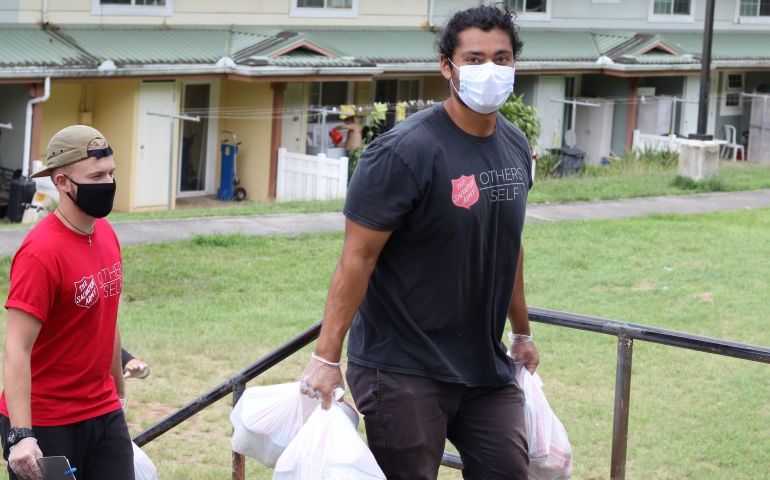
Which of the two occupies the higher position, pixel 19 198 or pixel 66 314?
pixel 66 314

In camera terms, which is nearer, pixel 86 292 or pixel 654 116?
pixel 86 292

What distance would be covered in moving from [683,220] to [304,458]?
1259 cm

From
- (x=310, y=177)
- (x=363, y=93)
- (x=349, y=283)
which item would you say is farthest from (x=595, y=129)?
(x=349, y=283)

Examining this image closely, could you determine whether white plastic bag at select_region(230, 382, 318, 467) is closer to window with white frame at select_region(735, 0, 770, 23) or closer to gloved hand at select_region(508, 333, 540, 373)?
gloved hand at select_region(508, 333, 540, 373)

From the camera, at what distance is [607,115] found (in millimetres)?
28078

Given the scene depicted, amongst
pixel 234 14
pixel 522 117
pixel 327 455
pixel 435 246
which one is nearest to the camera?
pixel 327 455

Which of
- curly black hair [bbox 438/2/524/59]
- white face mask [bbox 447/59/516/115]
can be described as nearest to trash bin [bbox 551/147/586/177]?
curly black hair [bbox 438/2/524/59]

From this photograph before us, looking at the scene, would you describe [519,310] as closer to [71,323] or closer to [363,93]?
[71,323]

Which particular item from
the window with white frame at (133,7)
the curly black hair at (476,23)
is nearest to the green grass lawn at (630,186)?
the window with white frame at (133,7)

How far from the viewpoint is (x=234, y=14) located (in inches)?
859

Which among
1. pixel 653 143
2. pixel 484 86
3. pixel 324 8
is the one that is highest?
pixel 324 8

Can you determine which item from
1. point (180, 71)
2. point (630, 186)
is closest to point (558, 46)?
point (630, 186)

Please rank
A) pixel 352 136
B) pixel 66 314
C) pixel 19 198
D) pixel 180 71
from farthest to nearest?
pixel 352 136
pixel 180 71
pixel 19 198
pixel 66 314

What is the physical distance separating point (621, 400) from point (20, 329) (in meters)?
1.97
